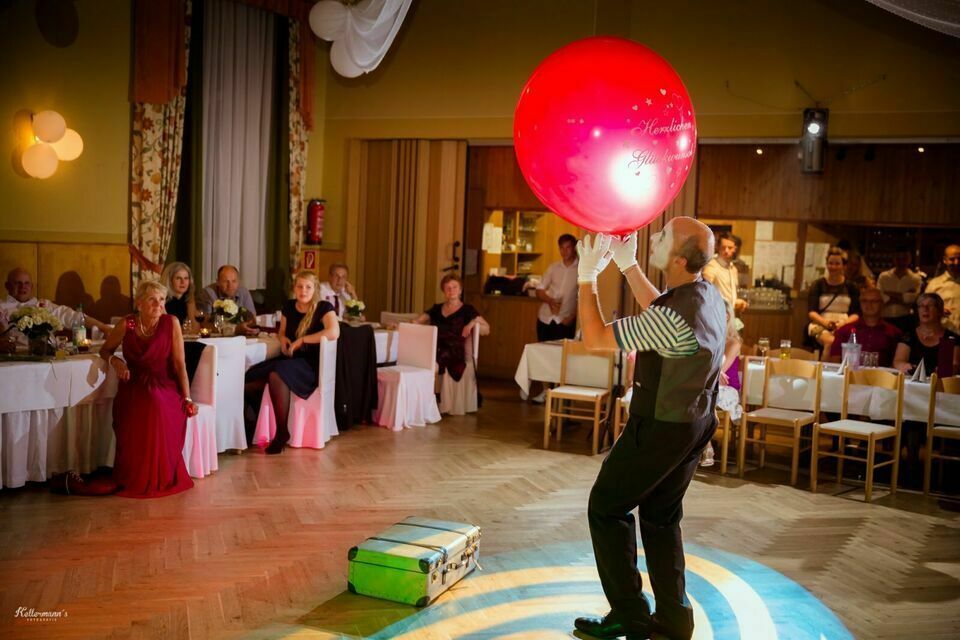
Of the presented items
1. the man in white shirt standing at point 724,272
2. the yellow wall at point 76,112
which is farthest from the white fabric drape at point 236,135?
the man in white shirt standing at point 724,272

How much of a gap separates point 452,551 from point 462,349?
13.9 ft

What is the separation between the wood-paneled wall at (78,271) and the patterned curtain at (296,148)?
2.24 meters

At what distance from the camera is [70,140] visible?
25.3 ft

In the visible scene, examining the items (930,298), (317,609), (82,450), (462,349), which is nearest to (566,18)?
(462,349)

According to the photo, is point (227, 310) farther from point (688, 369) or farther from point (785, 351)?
point (688, 369)

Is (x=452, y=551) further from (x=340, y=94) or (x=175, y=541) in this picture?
(x=340, y=94)

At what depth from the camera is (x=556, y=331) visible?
938cm

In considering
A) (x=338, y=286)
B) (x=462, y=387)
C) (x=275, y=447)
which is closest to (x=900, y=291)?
(x=462, y=387)

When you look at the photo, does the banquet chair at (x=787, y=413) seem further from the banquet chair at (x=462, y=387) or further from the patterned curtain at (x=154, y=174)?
the patterned curtain at (x=154, y=174)

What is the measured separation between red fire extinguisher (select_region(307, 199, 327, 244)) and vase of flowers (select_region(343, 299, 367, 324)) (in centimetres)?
249

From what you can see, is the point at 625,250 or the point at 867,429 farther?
the point at 867,429

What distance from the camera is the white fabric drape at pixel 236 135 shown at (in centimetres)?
908

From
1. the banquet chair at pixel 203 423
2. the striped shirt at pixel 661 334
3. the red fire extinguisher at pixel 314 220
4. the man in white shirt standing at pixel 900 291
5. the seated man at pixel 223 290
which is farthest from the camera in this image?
the red fire extinguisher at pixel 314 220

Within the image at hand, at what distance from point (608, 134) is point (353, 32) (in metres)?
6.58
